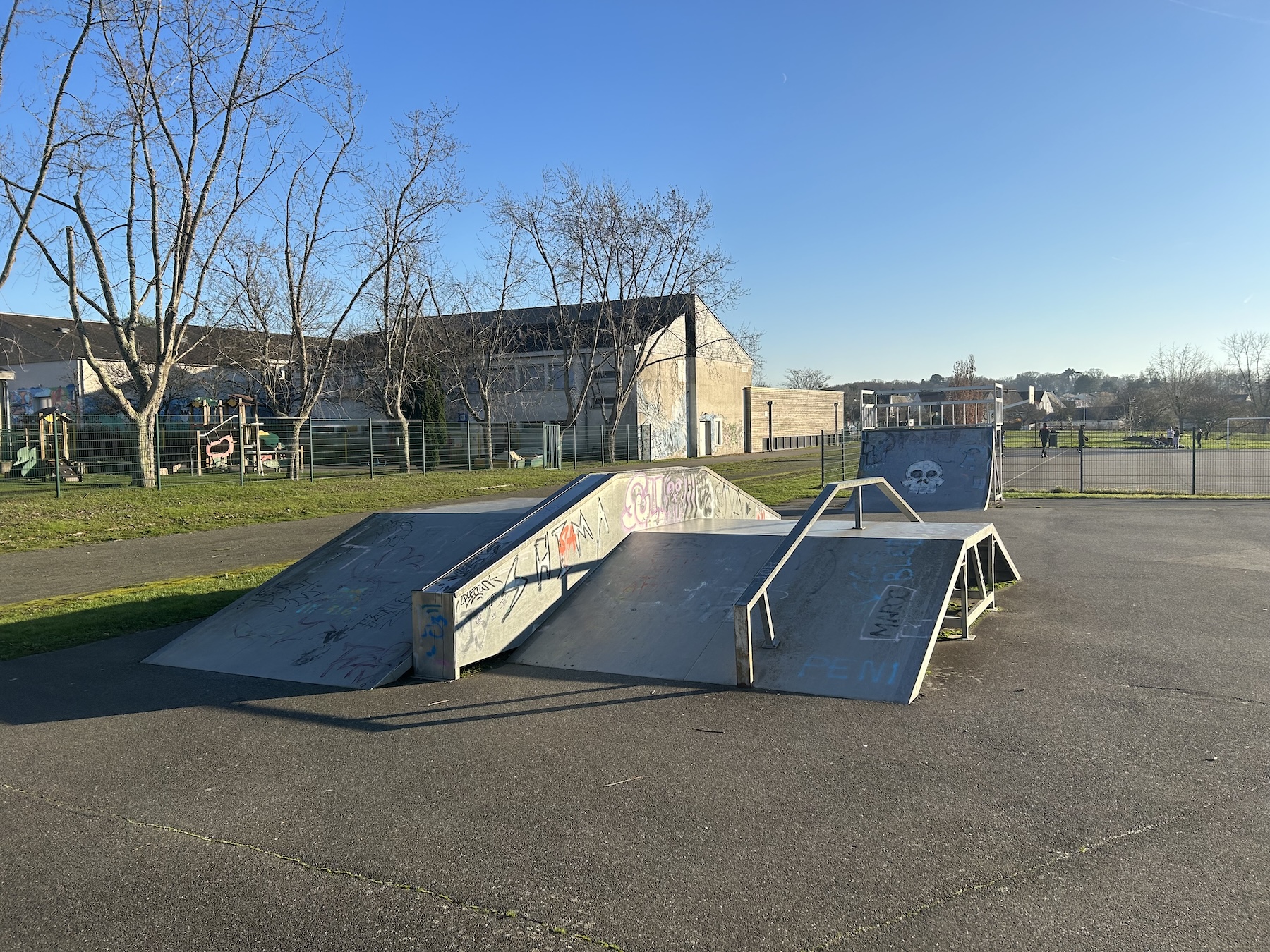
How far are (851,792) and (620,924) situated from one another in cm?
154

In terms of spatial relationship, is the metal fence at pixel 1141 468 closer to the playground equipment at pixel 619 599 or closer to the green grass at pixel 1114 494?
the green grass at pixel 1114 494

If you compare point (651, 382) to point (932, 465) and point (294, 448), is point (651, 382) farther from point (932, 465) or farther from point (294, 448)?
point (932, 465)

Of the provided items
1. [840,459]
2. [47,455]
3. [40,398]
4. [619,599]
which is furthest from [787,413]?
[619,599]

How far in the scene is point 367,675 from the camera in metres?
6.35

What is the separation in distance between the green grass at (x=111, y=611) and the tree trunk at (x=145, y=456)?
1113 centimetres

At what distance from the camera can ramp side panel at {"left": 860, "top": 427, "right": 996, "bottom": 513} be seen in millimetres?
17906

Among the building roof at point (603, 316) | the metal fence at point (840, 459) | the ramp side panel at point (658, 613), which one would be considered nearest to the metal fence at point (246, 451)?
the building roof at point (603, 316)

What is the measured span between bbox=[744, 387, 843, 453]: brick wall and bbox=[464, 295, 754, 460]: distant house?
17.7ft

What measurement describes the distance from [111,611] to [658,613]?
18.7ft

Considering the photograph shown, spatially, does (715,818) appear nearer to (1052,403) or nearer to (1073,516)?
(1073,516)

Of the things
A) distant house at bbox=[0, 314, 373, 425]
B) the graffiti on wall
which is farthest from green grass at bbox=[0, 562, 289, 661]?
the graffiti on wall

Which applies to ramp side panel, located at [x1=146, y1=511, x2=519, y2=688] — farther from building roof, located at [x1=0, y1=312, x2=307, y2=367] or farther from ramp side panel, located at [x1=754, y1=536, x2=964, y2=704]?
building roof, located at [x1=0, y1=312, x2=307, y2=367]

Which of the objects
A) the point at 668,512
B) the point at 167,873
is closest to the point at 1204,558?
the point at 668,512

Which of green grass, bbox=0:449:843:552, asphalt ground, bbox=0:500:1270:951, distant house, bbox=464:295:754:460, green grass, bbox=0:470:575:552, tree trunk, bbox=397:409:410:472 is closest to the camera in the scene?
asphalt ground, bbox=0:500:1270:951
